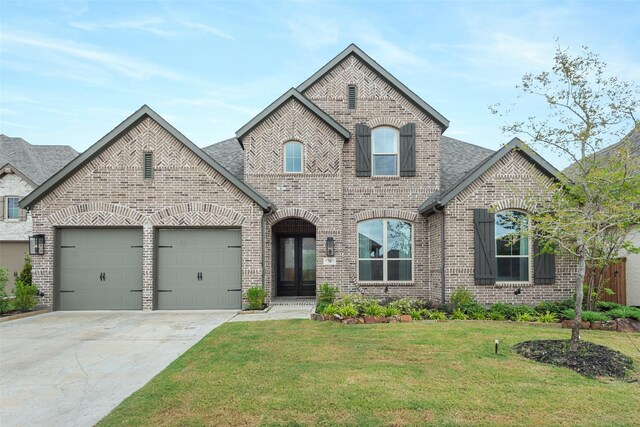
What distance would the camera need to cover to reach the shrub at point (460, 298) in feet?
39.7

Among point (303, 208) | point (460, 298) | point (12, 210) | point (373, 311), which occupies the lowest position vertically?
point (373, 311)

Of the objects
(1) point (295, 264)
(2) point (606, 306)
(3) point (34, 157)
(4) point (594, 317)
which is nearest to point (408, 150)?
(1) point (295, 264)

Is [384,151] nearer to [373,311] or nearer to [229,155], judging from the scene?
[229,155]

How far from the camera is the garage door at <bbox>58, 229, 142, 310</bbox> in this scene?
43.4ft

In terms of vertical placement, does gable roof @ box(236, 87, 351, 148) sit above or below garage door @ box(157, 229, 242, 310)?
above

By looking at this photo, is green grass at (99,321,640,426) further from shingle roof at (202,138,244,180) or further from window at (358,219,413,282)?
shingle roof at (202,138,244,180)

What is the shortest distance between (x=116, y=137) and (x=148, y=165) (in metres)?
1.23

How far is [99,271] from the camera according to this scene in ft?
43.5

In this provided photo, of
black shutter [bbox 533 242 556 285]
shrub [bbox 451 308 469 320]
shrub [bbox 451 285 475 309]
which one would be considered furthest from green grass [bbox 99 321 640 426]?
black shutter [bbox 533 242 556 285]

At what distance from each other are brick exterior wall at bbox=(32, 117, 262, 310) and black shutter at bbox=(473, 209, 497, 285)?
6.23 metres

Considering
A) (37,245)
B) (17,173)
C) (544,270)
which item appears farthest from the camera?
(17,173)

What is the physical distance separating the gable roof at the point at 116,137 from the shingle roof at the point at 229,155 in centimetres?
201

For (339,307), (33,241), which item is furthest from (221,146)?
(339,307)

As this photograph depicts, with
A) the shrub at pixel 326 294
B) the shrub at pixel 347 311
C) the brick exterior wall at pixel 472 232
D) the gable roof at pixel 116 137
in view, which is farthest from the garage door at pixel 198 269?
the brick exterior wall at pixel 472 232
